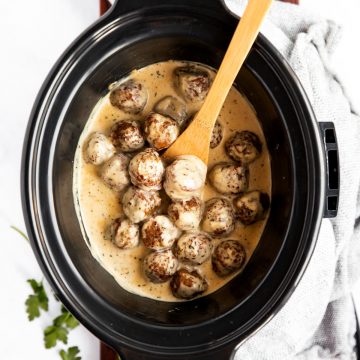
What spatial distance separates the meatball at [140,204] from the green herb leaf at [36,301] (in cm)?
44

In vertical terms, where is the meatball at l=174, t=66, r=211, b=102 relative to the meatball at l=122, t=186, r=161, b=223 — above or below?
above

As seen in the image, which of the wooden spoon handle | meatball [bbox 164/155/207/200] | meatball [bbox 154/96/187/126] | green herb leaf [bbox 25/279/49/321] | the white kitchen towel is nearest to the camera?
the wooden spoon handle

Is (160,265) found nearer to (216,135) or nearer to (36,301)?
(216,135)

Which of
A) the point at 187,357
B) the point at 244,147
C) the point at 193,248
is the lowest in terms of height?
the point at 187,357

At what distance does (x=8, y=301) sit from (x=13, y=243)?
0.18 metres

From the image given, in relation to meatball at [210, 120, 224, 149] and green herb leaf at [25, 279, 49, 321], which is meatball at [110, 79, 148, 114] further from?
green herb leaf at [25, 279, 49, 321]

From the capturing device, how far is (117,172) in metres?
1.48

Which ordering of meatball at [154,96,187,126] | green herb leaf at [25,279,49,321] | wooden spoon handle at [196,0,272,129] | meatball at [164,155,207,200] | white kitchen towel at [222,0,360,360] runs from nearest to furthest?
1. wooden spoon handle at [196,0,272,129]
2. meatball at [164,155,207,200]
3. meatball at [154,96,187,126]
4. white kitchen towel at [222,0,360,360]
5. green herb leaf at [25,279,49,321]

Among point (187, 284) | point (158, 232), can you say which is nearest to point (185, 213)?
point (158, 232)

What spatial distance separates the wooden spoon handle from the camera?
1283 mm

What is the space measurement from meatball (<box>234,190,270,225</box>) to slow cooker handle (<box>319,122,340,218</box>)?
0.20 meters

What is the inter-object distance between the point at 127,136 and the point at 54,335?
26.0 inches

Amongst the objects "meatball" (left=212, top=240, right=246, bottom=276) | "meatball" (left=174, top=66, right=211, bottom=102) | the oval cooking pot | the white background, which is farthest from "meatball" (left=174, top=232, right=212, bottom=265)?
the white background

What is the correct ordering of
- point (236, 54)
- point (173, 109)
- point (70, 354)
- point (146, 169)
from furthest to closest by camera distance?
point (70, 354)
point (173, 109)
point (146, 169)
point (236, 54)
